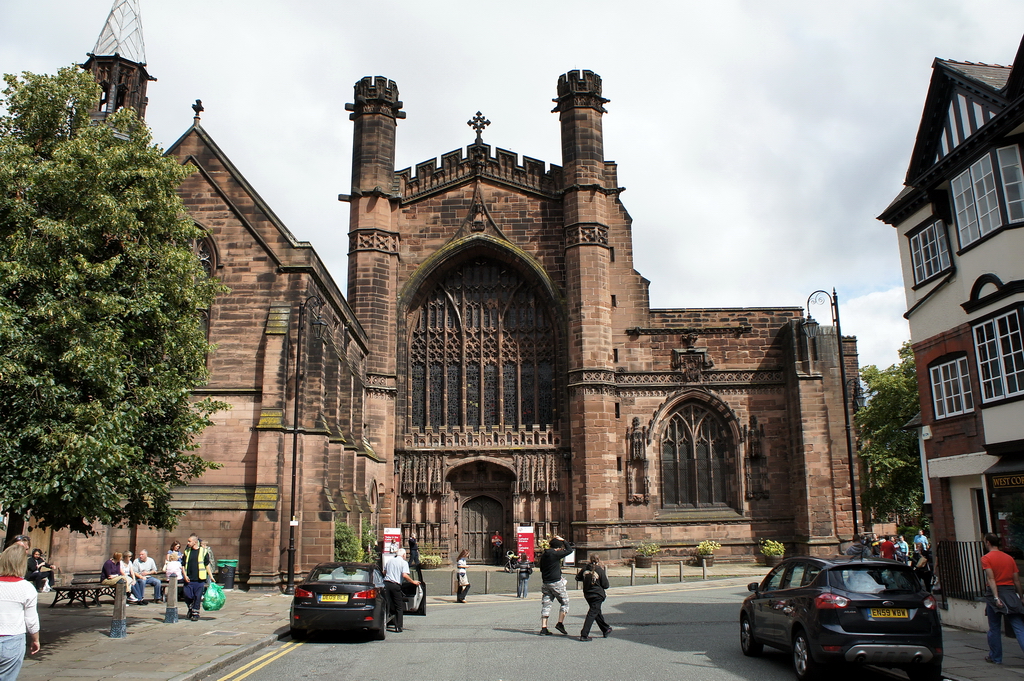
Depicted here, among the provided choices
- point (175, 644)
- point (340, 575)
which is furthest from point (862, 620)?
point (175, 644)

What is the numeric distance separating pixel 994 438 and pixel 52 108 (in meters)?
16.0

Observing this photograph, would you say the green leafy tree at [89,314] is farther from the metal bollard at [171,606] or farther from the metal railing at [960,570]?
the metal railing at [960,570]

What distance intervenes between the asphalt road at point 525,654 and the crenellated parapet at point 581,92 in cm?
2158

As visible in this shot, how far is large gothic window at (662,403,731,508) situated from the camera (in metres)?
31.3

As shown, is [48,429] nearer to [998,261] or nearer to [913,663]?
[913,663]

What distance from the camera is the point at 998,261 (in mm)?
13695

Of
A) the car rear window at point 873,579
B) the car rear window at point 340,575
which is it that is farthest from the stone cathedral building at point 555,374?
the car rear window at point 873,579

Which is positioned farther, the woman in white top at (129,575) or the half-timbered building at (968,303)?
the woman in white top at (129,575)

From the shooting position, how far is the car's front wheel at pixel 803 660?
8.92 meters

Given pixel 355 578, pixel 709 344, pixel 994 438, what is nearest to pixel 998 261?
pixel 994 438

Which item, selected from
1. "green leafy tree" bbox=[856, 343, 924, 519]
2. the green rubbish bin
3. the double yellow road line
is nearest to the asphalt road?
the double yellow road line

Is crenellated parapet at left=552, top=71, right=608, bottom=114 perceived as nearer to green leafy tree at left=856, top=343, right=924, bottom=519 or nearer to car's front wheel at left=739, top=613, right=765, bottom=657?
green leafy tree at left=856, top=343, right=924, bottom=519

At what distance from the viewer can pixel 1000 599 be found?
33.4 ft

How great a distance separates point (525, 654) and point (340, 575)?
3.48 m
